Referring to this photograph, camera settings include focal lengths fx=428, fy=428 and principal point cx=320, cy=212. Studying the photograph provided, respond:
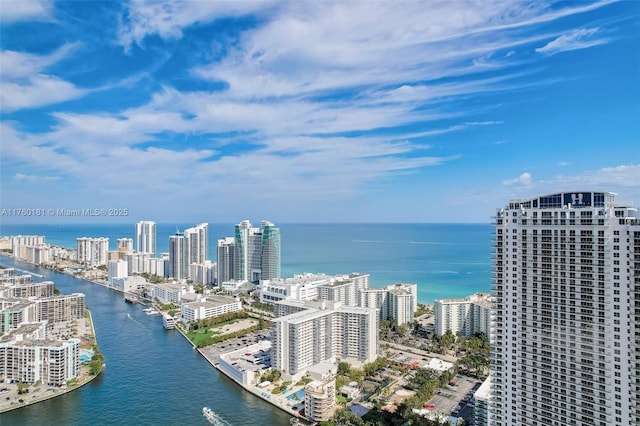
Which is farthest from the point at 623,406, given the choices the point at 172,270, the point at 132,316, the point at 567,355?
the point at 172,270

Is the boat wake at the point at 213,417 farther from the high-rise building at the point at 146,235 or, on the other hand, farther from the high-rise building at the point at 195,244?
the high-rise building at the point at 146,235

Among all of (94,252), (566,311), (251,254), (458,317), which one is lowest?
(458,317)

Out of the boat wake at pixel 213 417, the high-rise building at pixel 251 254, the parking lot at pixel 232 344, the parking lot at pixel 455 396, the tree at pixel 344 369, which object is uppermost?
the high-rise building at pixel 251 254

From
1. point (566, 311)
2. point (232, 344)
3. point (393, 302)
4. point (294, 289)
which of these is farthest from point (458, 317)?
point (566, 311)

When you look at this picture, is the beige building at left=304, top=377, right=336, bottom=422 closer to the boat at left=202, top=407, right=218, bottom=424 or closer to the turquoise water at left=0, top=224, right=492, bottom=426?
the turquoise water at left=0, top=224, right=492, bottom=426

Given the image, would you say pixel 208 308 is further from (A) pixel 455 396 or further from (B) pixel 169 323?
(A) pixel 455 396

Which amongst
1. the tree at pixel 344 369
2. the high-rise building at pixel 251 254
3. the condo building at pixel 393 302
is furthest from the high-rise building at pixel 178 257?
the tree at pixel 344 369
